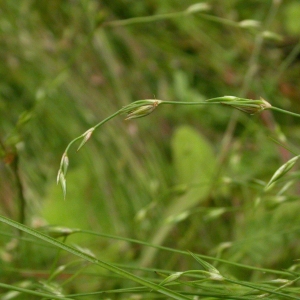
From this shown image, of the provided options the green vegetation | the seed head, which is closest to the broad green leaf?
the green vegetation

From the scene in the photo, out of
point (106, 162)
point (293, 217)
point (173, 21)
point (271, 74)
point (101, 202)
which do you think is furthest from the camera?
point (173, 21)

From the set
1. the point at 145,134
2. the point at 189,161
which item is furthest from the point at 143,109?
the point at 145,134

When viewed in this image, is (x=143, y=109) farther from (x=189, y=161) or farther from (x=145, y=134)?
(x=145, y=134)

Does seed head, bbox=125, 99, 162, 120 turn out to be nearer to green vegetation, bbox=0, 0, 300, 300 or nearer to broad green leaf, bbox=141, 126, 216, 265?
green vegetation, bbox=0, 0, 300, 300

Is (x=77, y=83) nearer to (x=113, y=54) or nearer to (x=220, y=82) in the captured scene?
(x=113, y=54)

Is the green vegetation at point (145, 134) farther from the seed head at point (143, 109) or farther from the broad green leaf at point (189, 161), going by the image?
the seed head at point (143, 109)

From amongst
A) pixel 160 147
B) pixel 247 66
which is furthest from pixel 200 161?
pixel 247 66

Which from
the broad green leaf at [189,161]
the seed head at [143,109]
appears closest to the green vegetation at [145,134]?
the broad green leaf at [189,161]

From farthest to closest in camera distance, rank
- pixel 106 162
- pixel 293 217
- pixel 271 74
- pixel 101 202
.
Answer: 1. pixel 271 74
2. pixel 106 162
3. pixel 101 202
4. pixel 293 217

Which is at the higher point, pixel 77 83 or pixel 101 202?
pixel 77 83
